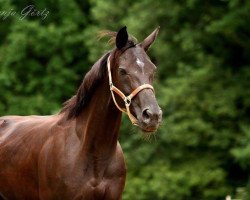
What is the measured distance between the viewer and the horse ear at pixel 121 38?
6723mm

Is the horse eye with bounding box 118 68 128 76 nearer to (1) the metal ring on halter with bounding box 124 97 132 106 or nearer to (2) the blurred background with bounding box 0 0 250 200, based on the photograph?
(1) the metal ring on halter with bounding box 124 97 132 106

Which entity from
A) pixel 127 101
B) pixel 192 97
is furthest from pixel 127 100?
pixel 192 97

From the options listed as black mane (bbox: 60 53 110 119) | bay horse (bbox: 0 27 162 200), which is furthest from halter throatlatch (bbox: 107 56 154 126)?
black mane (bbox: 60 53 110 119)

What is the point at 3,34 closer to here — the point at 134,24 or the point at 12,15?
the point at 12,15

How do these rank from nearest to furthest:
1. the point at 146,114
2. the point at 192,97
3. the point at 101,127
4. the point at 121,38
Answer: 1. the point at 146,114
2. the point at 121,38
3. the point at 101,127
4. the point at 192,97

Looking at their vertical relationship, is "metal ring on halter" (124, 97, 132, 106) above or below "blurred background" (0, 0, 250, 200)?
below

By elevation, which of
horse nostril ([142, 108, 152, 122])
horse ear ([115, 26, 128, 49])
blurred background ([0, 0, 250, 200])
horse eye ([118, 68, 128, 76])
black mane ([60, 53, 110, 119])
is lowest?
horse nostril ([142, 108, 152, 122])

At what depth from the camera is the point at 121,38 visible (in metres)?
6.76

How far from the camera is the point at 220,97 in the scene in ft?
62.8

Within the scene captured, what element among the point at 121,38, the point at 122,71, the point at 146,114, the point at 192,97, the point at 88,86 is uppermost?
the point at 192,97

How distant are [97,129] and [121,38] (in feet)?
2.95

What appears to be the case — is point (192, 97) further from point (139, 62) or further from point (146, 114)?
point (146, 114)

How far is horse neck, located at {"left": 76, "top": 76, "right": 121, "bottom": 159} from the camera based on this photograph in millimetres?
7051

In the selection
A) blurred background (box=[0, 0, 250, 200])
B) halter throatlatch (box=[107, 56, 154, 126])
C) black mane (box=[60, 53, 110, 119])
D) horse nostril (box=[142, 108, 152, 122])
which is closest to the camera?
horse nostril (box=[142, 108, 152, 122])
